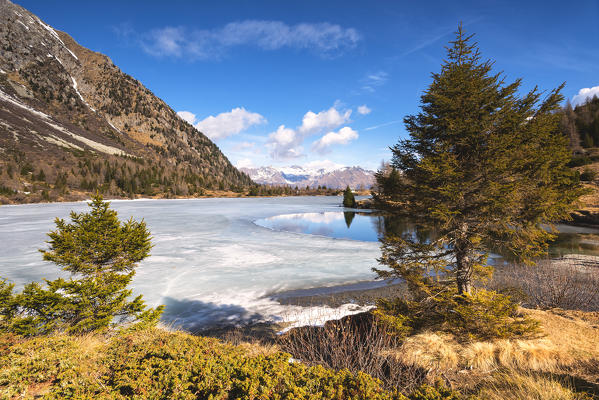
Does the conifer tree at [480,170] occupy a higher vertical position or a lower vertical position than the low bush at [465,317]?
higher

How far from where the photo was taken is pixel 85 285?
20.4ft

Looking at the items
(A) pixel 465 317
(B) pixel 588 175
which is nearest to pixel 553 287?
(A) pixel 465 317

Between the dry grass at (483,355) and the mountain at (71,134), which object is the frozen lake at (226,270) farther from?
the mountain at (71,134)

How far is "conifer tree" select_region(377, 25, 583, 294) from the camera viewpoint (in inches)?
238

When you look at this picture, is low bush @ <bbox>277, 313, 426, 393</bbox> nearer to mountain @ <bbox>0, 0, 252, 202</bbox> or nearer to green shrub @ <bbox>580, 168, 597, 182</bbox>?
green shrub @ <bbox>580, 168, 597, 182</bbox>

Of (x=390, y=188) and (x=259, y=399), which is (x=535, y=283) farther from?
(x=259, y=399)

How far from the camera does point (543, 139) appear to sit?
648 centimetres

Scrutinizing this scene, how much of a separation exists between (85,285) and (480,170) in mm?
9895

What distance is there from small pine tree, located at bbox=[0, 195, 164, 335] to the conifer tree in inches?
291

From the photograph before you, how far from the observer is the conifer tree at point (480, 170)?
605 centimetres

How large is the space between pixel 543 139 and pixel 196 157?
20907cm

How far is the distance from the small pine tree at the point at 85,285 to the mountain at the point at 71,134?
283ft

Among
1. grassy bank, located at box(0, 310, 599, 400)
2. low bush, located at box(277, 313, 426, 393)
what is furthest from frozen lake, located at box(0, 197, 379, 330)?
grassy bank, located at box(0, 310, 599, 400)

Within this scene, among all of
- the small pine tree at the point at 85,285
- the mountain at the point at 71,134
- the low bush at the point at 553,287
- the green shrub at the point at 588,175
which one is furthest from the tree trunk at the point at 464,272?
the mountain at the point at 71,134
